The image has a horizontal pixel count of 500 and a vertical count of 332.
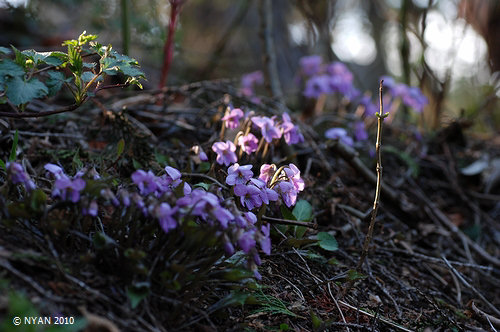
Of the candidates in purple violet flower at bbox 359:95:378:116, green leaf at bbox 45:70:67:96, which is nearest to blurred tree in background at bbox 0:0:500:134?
purple violet flower at bbox 359:95:378:116

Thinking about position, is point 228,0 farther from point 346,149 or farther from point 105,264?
point 105,264

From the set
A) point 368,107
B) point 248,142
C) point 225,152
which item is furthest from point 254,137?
point 368,107

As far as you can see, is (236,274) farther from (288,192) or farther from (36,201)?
(36,201)

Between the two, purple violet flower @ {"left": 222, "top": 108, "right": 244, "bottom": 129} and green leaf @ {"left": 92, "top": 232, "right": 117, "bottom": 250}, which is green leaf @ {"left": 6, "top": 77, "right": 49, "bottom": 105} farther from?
purple violet flower @ {"left": 222, "top": 108, "right": 244, "bottom": 129}

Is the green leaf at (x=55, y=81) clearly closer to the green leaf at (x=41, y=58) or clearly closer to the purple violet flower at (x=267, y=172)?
the green leaf at (x=41, y=58)

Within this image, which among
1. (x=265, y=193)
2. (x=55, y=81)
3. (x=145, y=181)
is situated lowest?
(x=265, y=193)

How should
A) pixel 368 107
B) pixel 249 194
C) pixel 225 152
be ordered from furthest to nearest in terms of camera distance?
pixel 368 107 < pixel 225 152 < pixel 249 194

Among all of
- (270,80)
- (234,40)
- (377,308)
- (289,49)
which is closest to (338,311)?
(377,308)
